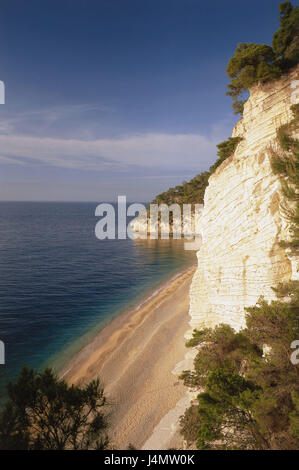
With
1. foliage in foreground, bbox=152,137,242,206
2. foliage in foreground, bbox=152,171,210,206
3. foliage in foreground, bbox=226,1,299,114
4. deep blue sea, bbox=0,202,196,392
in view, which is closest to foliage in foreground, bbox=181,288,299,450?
foliage in foreground, bbox=226,1,299,114

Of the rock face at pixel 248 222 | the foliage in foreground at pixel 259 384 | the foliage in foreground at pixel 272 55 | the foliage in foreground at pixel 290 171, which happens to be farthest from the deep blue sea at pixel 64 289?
the foliage in foreground at pixel 272 55

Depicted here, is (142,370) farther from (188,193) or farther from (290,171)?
(188,193)

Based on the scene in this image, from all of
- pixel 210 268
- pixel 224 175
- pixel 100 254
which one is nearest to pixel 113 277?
pixel 100 254

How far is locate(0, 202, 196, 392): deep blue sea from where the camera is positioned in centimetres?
1908

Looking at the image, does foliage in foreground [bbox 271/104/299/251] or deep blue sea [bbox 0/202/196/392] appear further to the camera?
deep blue sea [bbox 0/202/196/392]

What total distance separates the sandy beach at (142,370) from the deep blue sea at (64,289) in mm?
2208

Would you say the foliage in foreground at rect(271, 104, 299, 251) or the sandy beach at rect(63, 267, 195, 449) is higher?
the foliage in foreground at rect(271, 104, 299, 251)

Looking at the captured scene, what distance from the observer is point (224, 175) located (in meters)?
13.8

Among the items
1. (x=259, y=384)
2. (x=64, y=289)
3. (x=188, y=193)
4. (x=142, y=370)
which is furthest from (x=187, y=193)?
(x=259, y=384)

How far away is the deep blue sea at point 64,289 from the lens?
1908cm

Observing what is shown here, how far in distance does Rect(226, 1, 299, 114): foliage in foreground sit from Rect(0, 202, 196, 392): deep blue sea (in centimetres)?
2309

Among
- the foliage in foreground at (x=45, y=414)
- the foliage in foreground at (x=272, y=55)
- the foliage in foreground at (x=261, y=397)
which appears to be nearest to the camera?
the foliage in foreground at (x=261, y=397)

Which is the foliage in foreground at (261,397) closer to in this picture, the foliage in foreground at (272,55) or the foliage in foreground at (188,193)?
the foliage in foreground at (272,55)

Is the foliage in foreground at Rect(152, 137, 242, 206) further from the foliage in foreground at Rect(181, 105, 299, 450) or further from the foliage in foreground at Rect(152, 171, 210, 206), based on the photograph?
the foliage in foreground at Rect(181, 105, 299, 450)
